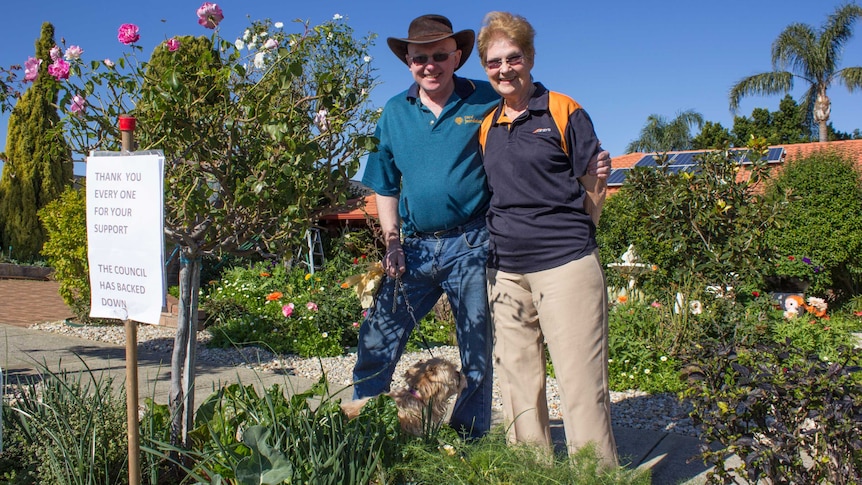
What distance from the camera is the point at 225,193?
2717 mm

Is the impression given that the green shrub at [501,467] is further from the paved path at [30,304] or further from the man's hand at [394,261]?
the paved path at [30,304]

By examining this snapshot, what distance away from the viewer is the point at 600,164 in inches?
106

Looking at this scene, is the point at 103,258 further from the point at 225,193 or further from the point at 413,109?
the point at 413,109

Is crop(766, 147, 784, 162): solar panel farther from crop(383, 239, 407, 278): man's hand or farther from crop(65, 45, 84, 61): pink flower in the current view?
crop(65, 45, 84, 61): pink flower

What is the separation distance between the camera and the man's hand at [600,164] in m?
2.68

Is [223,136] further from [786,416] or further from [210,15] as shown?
[786,416]

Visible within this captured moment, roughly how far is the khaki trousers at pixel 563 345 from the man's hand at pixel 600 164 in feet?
1.11

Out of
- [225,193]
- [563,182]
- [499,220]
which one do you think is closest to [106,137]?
[225,193]

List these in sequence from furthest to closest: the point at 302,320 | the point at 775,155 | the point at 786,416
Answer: the point at 775,155, the point at 302,320, the point at 786,416

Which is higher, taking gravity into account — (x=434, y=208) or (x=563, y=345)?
(x=434, y=208)

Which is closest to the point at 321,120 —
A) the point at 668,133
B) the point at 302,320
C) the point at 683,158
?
the point at 302,320

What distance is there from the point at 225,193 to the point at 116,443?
1074 millimetres

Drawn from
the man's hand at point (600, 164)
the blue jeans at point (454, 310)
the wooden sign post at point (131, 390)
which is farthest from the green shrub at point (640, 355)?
the wooden sign post at point (131, 390)

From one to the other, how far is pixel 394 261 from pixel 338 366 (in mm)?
3427
